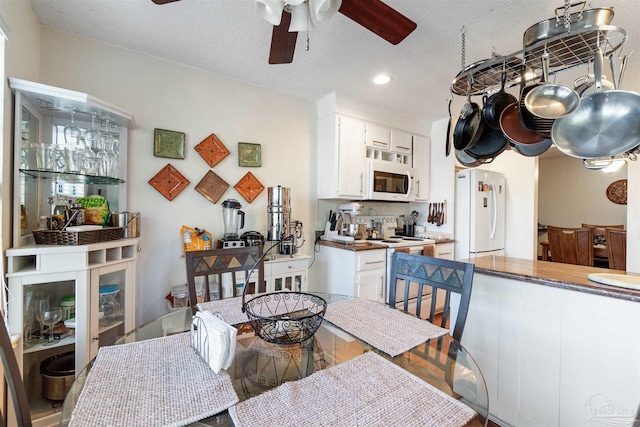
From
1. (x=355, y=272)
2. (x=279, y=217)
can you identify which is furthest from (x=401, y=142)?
(x=279, y=217)

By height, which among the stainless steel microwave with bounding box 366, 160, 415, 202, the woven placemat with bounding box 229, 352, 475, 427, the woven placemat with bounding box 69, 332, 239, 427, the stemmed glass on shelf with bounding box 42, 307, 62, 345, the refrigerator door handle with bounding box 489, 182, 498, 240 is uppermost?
the stainless steel microwave with bounding box 366, 160, 415, 202

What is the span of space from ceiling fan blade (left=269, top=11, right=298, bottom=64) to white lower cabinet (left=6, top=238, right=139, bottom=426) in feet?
4.98

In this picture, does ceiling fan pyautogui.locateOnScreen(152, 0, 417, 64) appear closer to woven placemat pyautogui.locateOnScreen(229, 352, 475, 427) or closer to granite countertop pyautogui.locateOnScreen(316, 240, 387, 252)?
woven placemat pyautogui.locateOnScreen(229, 352, 475, 427)

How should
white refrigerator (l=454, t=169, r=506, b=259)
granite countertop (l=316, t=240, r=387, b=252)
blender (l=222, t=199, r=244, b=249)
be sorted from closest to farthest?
blender (l=222, t=199, r=244, b=249) < granite countertop (l=316, t=240, r=387, b=252) < white refrigerator (l=454, t=169, r=506, b=259)

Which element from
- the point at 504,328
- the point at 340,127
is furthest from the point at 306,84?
the point at 504,328

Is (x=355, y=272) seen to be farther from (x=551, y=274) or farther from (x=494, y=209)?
(x=494, y=209)

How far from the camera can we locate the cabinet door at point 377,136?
3.22m

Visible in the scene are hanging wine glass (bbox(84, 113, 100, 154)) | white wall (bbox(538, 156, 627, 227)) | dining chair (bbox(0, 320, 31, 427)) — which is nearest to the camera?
dining chair (bbox(0, 320, 31, 427))

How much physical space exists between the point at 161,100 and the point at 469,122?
2.32m

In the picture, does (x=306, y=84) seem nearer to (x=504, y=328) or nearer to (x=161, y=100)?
(x=161, y=100)

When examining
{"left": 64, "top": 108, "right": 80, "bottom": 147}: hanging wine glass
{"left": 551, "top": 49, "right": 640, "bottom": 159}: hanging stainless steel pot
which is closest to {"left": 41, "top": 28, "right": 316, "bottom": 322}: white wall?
{"left": 64, "top": 108, "right": 80, "bottom": 147}: hanging wine glass

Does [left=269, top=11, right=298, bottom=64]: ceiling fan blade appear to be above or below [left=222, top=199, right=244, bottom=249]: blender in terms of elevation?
above

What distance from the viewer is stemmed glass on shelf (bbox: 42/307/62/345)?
1.56 metres

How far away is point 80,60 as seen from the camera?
201cm
